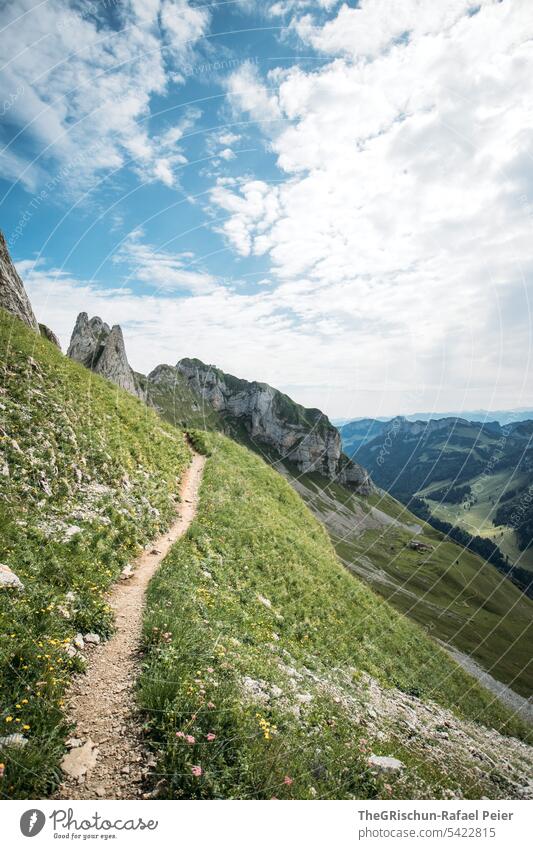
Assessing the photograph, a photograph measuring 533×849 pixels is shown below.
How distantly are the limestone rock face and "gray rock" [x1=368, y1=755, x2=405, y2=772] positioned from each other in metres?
30.2

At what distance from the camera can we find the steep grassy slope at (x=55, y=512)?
19.4 ft

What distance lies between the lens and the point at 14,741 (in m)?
5.22

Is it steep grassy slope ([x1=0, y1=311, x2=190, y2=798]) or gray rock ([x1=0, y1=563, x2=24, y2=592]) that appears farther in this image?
gray rock ([x1=0, y1=563, x2=24, y2=592])

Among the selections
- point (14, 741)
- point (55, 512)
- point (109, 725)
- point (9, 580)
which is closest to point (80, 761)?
point (109, 725)

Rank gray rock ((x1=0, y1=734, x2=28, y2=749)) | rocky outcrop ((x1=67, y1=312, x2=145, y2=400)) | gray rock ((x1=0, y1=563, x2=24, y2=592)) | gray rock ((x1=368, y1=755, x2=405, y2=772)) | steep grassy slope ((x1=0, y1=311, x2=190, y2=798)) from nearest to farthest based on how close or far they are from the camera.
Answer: gray rock ((x1=0, y1=734, x2=28, y2=749))
steep grassy slope ((x1=0, y1=311, x2=190, y2=798))
gray rock ((x1=368, y1=755, x2=405, y2=772))
gray rock ((x1=0, y1=563, x2=24, y2=592))
rocky outcrop ((x1=67, y1=312, x2=145, y2=400))

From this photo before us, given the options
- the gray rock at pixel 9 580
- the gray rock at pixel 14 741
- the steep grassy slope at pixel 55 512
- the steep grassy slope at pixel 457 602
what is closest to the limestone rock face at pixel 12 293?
the steep grassy slope at pixel 55 512

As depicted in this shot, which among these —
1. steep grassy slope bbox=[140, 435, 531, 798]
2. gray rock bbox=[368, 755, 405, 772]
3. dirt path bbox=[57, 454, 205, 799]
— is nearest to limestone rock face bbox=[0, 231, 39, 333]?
steep grassy slope bbox=[140, 435, 531, 798]

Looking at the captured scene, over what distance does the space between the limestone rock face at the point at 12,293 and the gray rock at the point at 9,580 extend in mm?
22957

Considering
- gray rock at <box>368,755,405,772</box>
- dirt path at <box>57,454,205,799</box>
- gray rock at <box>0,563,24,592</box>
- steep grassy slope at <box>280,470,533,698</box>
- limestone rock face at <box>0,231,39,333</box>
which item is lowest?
steep grassy slope at <box>280,470,533,698</box>

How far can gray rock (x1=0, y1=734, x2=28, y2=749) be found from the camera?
5148 millimetres

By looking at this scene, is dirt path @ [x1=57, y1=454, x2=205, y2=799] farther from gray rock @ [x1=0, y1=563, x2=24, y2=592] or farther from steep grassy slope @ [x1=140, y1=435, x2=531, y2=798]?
gray rock @ [x1=0, y1=563, x2=24, y2=592]

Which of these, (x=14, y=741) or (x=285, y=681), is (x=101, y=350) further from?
(x=14, y=741)

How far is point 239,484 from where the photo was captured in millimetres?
25141
